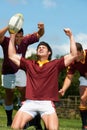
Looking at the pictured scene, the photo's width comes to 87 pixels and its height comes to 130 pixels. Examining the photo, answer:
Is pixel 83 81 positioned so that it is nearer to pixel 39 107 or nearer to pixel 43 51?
pixel 43 51

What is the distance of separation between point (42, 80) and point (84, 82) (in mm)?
2956

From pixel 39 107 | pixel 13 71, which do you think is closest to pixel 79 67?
pixel 13 71

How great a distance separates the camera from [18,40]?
9.88m

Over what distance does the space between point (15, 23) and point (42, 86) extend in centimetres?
121

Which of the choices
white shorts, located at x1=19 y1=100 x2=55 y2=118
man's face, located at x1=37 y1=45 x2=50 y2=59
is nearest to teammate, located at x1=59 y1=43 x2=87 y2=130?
man's face, located at x1=37 y1=45 x2=50 y2=59

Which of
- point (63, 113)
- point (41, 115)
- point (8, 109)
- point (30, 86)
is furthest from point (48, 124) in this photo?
point (63, 113)

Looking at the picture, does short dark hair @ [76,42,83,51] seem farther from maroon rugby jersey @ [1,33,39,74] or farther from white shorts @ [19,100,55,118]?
white shorts @ [19,100,55,118]

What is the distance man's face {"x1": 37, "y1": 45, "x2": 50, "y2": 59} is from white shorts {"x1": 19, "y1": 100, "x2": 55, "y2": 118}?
0.81 m

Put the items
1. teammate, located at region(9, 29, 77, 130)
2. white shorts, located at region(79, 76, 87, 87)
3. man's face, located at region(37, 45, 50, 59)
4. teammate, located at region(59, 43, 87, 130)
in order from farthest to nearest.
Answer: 1. white shorts, located at region(79, 76, 87, 87)
2. teammate, located at region(59, 43, 87, 130)
3. man's face, located at region(37, 45, 50, 59)
4. teammate, located at region(9, 29, 77, 130)

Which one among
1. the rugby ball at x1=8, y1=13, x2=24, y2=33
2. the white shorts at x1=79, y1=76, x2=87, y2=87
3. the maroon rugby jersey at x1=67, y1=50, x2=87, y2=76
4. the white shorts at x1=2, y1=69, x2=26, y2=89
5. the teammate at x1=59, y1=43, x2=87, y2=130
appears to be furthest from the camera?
the white shorts at x1=79, y1=76, x2=87, y2=87

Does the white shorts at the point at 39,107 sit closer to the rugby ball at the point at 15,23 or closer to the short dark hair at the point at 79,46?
the rugby ball at the point at 15,23

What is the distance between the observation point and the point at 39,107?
7.66m

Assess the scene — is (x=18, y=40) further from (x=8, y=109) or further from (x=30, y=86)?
(x=30, y=86)

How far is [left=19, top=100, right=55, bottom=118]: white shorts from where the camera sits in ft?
25.1
